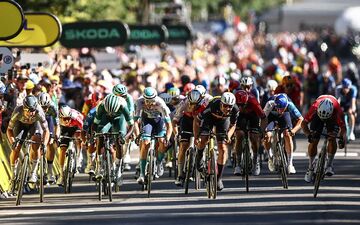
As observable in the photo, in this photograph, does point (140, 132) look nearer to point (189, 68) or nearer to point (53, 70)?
point (53, 70)

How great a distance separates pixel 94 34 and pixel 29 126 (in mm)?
11316

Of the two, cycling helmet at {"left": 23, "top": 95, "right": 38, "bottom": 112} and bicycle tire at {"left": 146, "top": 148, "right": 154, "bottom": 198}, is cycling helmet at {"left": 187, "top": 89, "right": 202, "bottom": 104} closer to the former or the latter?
bicycle tire at {"left": 146, "top": 148, "right": 154, "bottom": 198}

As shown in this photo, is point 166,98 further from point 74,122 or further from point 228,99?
point 228,99

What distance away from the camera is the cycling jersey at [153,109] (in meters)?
23.5

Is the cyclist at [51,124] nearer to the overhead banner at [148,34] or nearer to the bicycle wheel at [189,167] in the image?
the bicycle wheel at [189,167]

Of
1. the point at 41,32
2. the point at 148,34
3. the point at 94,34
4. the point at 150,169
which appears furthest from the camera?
the point at 148,34

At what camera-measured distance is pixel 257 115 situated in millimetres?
24281

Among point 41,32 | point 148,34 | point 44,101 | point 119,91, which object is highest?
point 148,34

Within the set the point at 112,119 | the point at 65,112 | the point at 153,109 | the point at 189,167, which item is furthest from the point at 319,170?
the point at 65,112

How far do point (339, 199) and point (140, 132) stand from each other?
3.35m

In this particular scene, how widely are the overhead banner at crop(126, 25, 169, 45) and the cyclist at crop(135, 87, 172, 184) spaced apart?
15.5 m

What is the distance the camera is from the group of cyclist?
22391 millimetres

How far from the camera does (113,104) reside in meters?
22.5

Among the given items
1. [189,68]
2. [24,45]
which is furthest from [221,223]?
[189,68]
